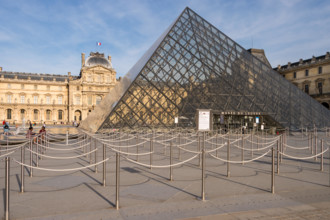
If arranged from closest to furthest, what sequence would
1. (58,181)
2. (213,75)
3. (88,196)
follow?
(88,196) → (58,181) → (213,75)

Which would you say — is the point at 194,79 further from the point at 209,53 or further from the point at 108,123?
the point at 108,123

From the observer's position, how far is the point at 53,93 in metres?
64.2

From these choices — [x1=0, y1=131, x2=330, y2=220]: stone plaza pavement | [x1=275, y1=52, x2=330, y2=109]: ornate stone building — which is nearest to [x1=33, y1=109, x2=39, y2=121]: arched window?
[x1=275, y1=52, x2=330, y2=109]: ornate stone building

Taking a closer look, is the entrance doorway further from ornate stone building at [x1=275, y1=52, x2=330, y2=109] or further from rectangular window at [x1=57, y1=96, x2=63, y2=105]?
ornate stone building at [x1=275, y1=52, x2=330, y2=109]

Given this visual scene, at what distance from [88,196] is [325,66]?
1971 inches

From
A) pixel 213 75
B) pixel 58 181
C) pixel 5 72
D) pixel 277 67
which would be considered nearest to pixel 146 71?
pixel 213 75

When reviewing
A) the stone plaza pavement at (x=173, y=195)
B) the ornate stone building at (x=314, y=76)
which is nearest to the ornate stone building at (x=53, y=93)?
the ornate stone building at (x=314, y=76)

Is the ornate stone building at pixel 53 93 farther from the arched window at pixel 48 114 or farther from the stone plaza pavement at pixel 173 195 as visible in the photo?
the stone plaza pavement at pixel 173 195

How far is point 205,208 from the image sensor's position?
12.5ft

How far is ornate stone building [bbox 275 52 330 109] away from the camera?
43.8m

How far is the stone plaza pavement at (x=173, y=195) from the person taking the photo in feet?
11.9

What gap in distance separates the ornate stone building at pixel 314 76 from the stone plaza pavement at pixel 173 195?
146ft

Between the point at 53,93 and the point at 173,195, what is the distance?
66.4 metres

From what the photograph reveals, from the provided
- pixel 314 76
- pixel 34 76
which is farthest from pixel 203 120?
pixel 34 76
